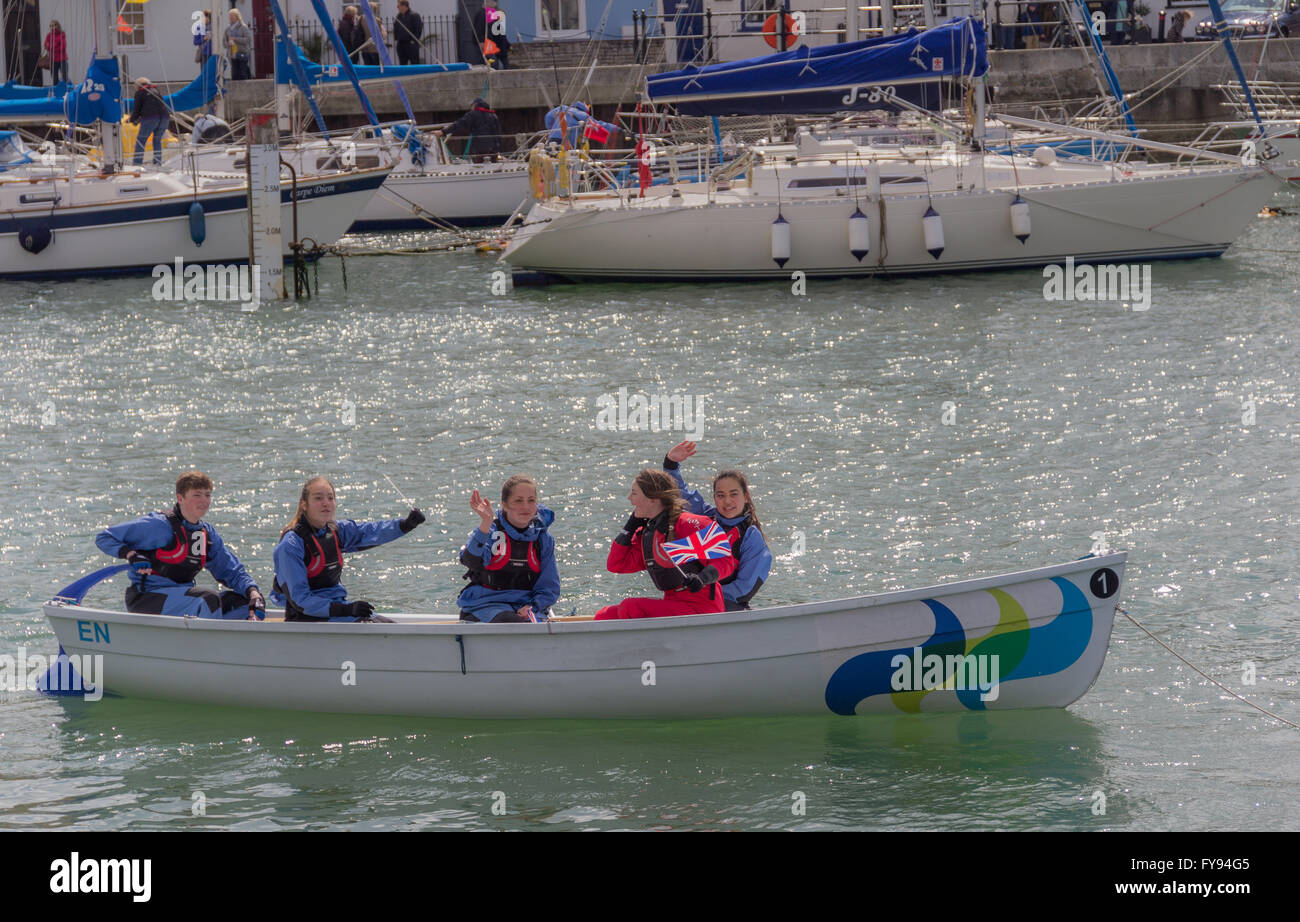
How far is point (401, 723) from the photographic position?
8.41 meters

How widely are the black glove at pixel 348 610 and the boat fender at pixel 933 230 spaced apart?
1469 cm

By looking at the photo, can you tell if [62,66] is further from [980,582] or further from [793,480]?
[980,582]

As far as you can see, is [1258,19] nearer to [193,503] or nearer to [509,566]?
[509,566]

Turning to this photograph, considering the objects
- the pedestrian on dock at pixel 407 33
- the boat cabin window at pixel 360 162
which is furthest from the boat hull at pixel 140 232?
the pedestrian on dock at pixel 407 33

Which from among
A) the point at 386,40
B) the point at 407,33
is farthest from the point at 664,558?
the point at 386,40

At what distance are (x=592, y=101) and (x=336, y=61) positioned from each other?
16.8ft

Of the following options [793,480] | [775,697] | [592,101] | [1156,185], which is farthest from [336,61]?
[775,697]

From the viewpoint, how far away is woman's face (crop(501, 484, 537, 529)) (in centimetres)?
794

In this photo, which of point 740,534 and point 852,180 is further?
point 852,180

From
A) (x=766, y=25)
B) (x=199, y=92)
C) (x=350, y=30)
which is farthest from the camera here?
(x=350, y=30)

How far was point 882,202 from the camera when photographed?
21641 millimetres

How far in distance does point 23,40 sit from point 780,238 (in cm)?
2122

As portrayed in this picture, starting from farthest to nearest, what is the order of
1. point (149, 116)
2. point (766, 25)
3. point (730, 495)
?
point (766, 25) → point (149, 116) → point (730, 495)

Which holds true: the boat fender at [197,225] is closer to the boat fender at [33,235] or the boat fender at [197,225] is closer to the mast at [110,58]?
the mast at [110,58]
